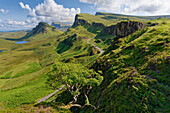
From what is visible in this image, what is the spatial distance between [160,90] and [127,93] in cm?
636

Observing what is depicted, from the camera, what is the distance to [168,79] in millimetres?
20125

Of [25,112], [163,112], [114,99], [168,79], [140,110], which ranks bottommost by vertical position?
[25,112]

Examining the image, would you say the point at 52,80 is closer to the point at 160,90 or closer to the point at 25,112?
the point at 25,112

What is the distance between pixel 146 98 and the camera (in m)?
17.9

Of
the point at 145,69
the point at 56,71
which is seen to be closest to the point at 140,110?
the point at 145,69

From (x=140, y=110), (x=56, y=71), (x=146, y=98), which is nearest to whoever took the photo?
(x=140, y=110)

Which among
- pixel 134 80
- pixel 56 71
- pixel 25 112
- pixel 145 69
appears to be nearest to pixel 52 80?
pixel 56 71

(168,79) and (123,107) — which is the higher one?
(168,79)

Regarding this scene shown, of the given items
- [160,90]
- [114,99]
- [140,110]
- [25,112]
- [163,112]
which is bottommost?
[25,112]

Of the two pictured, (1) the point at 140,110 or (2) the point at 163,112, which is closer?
(2) the point at 163,112

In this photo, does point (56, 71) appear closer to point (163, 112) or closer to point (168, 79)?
point (163, 112)

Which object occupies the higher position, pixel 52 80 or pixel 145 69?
pixel 145 69

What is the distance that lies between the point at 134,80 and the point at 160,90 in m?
5.27

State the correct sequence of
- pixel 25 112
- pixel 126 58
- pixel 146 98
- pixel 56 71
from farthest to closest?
pixel 126 58 → pixel 56 71 → pixel 25 112 → pixel 146 98
